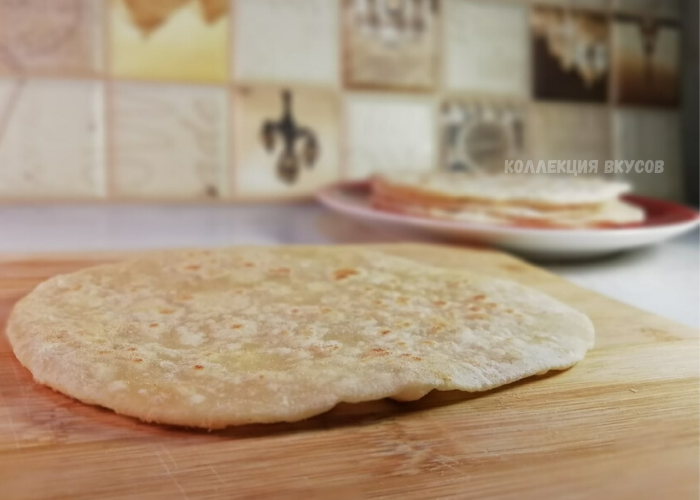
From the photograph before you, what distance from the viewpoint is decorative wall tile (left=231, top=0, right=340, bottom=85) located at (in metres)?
1.87

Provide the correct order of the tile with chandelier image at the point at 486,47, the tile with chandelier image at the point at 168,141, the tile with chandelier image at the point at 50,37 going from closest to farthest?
the tile with chandelier image at the point at 50,37
the tile with chandelier image at the point at 168,141
the tile with chandelier image at the point at 486,47

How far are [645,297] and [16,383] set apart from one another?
2.91ft

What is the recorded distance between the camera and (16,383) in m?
0.64

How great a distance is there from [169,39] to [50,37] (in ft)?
0.94

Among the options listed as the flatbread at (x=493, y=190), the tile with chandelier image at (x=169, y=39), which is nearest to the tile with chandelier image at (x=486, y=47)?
the flatbread at (x=493, y=190)

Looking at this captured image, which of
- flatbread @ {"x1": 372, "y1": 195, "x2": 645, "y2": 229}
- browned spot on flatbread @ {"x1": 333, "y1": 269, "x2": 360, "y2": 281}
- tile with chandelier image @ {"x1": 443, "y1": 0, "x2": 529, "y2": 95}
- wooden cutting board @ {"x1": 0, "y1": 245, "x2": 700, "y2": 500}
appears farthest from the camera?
tile with chandelier image @ {"x1": 443, "y1": 0, "x2": 529, "y2": 95}

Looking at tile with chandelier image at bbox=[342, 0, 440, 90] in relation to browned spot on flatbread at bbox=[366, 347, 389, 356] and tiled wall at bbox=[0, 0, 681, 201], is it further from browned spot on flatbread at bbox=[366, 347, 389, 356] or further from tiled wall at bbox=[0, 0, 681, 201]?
browned spot on flatbread at bbox=[366, 347, 389, 356]

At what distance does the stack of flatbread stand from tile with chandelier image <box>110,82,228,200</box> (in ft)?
1.80

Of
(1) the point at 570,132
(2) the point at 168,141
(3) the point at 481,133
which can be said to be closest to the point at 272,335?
(2) the point at 168,141

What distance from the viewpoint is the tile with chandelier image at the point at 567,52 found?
A: 2150 mm

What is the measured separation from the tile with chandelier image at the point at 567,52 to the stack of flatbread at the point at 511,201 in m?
0.71

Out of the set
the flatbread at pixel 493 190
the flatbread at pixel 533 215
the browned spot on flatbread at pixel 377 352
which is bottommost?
the browned spot on flatbread at pixel 377 352

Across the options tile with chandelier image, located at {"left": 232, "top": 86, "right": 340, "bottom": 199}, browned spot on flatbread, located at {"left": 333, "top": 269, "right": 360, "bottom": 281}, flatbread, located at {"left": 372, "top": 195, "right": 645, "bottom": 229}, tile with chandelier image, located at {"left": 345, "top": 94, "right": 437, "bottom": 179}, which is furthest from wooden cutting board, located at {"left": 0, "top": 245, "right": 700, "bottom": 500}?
tile with chandelier image, located at {"left": 345, "top": 94, "right": 437, "bottom": 179}

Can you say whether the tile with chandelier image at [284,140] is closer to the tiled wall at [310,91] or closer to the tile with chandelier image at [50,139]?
the tiled wall at [310,91]
